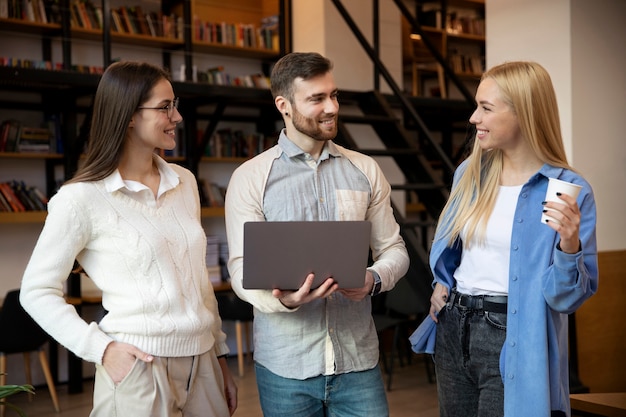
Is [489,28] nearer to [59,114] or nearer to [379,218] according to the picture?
[379,218]

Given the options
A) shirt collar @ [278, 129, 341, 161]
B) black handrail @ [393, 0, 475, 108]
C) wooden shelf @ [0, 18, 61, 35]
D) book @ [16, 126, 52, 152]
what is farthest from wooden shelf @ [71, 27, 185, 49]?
shirt collar @ [278, 129, 341, 161]

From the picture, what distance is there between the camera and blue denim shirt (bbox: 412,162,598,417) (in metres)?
1.91

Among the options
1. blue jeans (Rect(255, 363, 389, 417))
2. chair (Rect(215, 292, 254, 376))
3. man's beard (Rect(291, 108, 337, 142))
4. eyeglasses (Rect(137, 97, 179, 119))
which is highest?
eyeglasses (Rect(137, 97, 179, 119))

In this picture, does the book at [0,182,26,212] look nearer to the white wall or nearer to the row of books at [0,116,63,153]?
the row of books at [0,116,63,153]

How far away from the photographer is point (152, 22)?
644cm

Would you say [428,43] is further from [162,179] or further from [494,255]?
[162,179]

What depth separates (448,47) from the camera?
880 cm

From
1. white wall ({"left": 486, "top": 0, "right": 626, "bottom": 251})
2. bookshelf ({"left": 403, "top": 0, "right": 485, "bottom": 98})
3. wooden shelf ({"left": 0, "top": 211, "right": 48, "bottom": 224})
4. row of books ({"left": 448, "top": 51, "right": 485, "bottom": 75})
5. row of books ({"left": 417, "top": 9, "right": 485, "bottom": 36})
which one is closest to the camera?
white wall ({"left": 486, "top": 0, "right": 626, "bottom": 251})

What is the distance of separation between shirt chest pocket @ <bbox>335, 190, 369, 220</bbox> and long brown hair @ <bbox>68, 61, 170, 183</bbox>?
0.63 meters

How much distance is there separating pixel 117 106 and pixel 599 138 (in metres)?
3.55

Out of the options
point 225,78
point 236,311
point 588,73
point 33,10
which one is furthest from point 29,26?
point 588,73

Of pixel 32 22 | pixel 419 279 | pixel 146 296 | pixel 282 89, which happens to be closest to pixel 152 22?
pixel 32 22

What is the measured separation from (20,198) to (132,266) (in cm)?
449

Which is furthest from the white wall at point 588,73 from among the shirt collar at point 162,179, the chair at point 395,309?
the shirt collar at point 162,179
